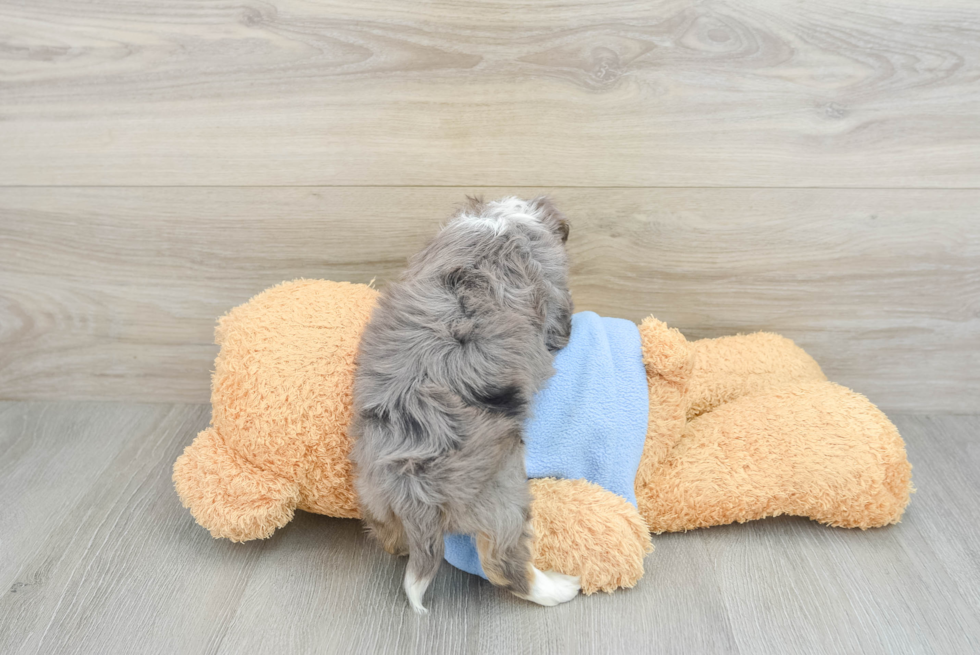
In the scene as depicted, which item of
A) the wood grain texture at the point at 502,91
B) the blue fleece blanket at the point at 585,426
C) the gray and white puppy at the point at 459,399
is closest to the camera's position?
the gray and white puppy at the point at 459,399

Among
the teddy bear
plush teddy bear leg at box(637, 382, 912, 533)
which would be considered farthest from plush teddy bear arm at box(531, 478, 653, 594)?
plush teddy bear leg at box(637, 382, 912, 533)

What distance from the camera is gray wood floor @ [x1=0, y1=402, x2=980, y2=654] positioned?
27.7 inches

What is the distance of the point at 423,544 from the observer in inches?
26.2

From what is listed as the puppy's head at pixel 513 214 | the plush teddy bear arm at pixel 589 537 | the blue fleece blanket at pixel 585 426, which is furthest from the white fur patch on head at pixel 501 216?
the plush teddy bear arm at pixel 589 537

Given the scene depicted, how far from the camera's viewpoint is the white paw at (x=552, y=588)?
722 millimetres

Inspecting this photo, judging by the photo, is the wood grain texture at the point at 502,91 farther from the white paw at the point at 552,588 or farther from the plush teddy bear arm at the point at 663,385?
the white paw at the point at 552,588

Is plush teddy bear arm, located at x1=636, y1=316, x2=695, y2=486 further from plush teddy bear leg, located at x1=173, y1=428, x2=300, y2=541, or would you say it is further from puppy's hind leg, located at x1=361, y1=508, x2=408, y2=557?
plush teddy bear leg, located at x1=173, y1=428, x2=300, y2=541

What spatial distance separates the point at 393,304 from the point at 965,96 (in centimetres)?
80

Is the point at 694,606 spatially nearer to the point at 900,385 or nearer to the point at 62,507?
the point at 900,385

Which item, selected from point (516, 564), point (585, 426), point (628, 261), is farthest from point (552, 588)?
point (628, 261)

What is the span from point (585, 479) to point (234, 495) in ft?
1.31

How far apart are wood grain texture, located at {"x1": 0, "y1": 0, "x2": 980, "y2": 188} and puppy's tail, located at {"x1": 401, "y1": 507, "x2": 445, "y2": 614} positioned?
49cm

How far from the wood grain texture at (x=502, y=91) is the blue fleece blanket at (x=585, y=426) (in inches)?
11.9

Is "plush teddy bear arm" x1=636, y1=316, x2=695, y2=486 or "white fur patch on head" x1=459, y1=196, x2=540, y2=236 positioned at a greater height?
"white fur patch on head" x1=459, y1=196, x2=540, y2=236
